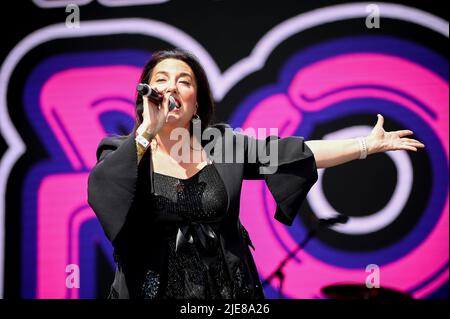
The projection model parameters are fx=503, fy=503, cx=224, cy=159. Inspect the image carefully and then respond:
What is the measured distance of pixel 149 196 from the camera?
1.65 m

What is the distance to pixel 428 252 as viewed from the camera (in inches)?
134

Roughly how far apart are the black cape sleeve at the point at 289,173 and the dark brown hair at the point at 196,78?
35cm

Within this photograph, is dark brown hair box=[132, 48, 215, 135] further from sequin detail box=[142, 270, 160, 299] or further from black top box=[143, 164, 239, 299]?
sequin detail box=[142, 270, 160, 299]

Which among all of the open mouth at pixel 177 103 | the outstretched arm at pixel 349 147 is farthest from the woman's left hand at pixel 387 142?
the open mouth at pixel 177 103

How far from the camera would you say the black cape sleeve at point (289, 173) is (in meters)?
1.75

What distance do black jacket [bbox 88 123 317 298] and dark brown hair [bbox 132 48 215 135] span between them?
0.19 m

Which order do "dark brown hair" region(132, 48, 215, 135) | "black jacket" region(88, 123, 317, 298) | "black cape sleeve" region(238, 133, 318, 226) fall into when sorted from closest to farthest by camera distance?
"black jacket" region(88, 123, 317, 298)
"black cape sleeve" region(238, 133, 318, 226)
"dark brown hair" region(132, 48, 215, 135)

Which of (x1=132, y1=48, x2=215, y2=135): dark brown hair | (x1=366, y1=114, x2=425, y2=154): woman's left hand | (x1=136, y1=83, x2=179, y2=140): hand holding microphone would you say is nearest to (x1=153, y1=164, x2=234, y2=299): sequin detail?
(x1=136, y1=83, x2=179, y2=140): hand holding microphone

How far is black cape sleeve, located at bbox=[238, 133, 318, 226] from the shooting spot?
68.8 inches

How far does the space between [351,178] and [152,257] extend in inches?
85.1

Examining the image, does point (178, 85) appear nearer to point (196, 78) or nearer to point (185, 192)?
point (196, 78)

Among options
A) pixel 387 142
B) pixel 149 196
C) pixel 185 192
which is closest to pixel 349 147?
pixel 387 142

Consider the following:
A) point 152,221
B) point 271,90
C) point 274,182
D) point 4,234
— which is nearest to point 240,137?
point 274,182

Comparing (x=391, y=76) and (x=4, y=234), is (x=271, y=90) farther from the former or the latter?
(x=4, y=234)
